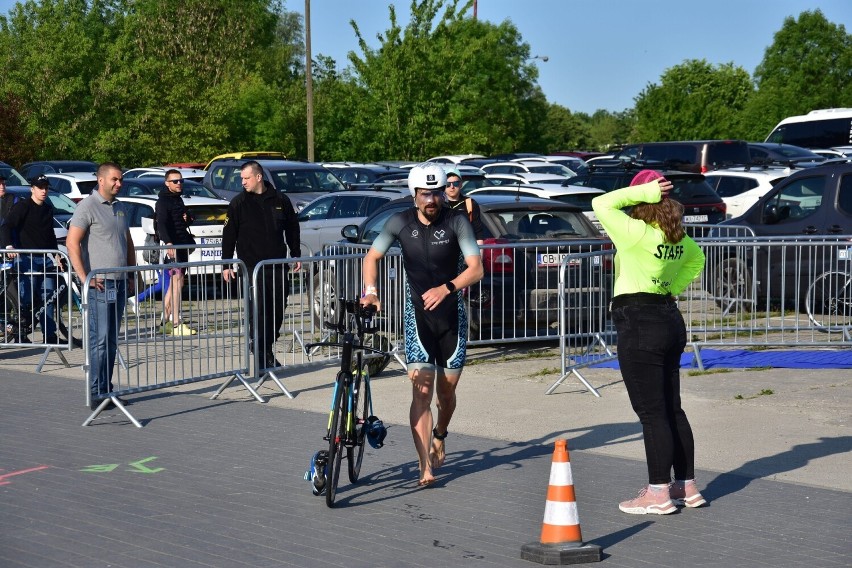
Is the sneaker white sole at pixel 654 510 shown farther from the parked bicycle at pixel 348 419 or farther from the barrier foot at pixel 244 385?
the barrier foot at pixel 244 385

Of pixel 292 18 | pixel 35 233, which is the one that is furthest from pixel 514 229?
pixel 292 18

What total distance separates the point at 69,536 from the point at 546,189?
13092 millimetres

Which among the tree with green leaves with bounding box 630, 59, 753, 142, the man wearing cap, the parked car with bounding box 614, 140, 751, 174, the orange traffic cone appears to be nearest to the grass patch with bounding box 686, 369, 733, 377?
the orange traffic cone

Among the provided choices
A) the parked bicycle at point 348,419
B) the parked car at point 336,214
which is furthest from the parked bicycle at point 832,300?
the parked car at point 336,214

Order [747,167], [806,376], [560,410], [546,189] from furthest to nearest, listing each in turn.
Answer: [747,167] → [546,189] → [806,376] → [560,410]

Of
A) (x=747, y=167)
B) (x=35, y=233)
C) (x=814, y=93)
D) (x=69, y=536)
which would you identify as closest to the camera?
(x=69, y=536)

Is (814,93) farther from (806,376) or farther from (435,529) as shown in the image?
(435,529)

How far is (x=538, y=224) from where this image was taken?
13344mm

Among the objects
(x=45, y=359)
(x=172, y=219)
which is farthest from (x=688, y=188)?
(x=45, y=359)

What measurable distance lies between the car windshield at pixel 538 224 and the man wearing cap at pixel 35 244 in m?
4.58

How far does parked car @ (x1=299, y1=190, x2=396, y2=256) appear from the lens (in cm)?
2025

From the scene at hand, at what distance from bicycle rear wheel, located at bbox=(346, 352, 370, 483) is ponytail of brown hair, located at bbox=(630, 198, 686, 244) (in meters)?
1.85

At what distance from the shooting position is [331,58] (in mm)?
64750

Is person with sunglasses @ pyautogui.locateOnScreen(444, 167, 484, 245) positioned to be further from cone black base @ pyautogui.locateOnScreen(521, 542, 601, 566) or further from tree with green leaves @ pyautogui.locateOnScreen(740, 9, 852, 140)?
tree with green leaves @ pyautogui.locateOnScreen(740, 9, 852, 140)
